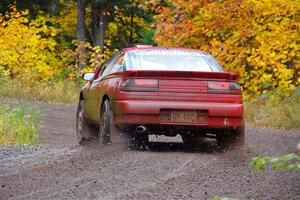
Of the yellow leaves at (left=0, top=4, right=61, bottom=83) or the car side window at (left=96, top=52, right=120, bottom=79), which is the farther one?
the yellow leaves at (left=0, top=4, right=61, bottom=83)

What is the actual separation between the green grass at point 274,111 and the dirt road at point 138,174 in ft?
20.8

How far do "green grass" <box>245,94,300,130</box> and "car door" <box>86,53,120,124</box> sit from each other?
6.61m

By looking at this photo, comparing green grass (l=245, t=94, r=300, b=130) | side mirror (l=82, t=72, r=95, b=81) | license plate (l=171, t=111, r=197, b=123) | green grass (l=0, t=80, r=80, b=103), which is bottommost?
green grass (l=0, t=80, r=80, b=103)

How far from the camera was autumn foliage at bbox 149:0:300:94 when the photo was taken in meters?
20.0

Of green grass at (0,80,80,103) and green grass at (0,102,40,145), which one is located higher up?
green grass at (0,102,40,145)

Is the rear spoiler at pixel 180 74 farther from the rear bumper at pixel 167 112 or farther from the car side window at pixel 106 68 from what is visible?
the car side window at pixel 106 68

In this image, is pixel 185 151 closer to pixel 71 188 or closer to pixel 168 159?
pixel 168 159

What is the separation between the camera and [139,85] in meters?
10.6

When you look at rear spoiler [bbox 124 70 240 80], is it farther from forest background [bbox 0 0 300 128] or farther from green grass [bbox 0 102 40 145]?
forest background [bbox 0 0 300 128]

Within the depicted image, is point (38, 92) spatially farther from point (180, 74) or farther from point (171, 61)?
point (180, 74)

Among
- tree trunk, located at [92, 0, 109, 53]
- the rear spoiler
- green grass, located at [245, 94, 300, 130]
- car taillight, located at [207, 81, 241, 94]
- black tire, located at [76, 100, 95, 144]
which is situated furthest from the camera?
tree trunk, located at [92, 0, 109, 53]

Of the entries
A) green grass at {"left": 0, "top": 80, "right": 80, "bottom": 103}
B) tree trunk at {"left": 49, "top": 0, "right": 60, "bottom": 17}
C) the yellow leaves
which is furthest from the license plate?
tree trunk at {"left": 49, "top": 0, "right": 60, "bottom": 17}

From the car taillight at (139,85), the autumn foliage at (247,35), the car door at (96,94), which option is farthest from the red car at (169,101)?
the autumn foliage at (247,35)

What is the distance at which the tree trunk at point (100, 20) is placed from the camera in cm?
3969
